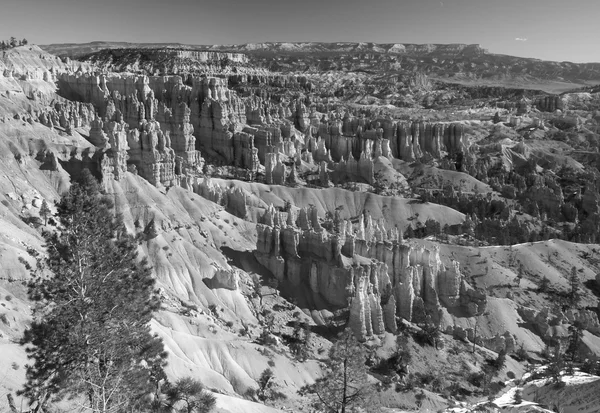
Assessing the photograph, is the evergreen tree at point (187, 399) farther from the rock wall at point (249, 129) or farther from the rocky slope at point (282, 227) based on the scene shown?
the rock wall at point (249, 129)

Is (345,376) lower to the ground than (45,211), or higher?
lower

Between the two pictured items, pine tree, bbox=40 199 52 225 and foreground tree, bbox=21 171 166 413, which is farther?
pine tree, bbox=40 199 52 225

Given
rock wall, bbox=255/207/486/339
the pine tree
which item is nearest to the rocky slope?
rock wall, bbox=255/207/486/339

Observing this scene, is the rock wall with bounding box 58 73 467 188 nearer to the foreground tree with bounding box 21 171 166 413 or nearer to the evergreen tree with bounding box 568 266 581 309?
the evergreen tree with bounding box 568 266 581 309

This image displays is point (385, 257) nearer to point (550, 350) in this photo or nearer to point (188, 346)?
point (550, 350)

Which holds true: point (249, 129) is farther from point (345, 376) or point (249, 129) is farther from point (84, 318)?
point (84, 318)

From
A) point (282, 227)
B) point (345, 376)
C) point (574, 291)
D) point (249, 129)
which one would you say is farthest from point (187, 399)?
point (249, 129)

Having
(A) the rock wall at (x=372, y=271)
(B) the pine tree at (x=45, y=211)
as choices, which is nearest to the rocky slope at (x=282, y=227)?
(A) the rock wall at (x=372, y=271)

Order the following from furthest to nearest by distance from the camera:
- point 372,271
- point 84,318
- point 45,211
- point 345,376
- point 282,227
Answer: point 282,227 → point 372,271 → point 45,211 → point 345,376 → point 84,318

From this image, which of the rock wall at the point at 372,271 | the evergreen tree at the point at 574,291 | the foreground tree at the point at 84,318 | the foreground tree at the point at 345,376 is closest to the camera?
the foreground tree at the point at 84,318
